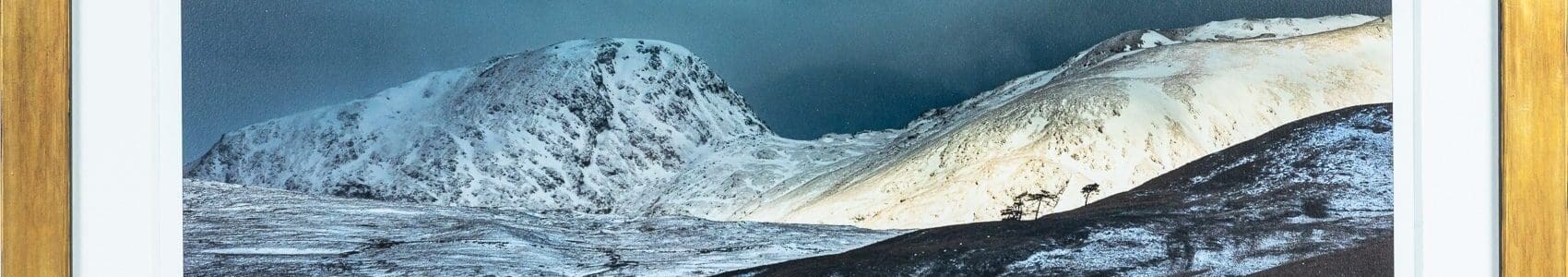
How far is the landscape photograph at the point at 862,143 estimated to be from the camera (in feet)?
8.20

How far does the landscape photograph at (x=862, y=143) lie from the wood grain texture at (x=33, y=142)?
414 mm

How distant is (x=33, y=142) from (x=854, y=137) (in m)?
1.67

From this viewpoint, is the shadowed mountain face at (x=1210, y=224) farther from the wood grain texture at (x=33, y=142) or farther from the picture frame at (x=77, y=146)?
the wood grain texture at (x=33, y=142)

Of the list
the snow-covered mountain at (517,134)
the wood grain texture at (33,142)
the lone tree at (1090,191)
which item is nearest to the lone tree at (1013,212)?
the lone tree at (1090,191)

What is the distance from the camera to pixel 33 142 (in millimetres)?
2059

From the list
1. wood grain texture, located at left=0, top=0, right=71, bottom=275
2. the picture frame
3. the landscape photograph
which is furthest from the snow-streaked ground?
wood grain texture, located at left=0, top=0, right=71, bottom=275

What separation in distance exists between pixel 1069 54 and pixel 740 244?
893 mm

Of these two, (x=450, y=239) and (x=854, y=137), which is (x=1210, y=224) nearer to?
(x=854, y=137)

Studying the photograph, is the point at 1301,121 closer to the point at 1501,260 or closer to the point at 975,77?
the point at 1501,260

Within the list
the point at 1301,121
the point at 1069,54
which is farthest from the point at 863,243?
the point at 1301,121

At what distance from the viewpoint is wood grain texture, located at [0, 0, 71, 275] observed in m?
2.04

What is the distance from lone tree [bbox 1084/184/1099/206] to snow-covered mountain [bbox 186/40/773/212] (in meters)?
0.77

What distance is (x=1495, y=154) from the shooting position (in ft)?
7.18

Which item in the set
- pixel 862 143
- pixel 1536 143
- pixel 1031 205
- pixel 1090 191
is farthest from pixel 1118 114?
pixel 1536 143
